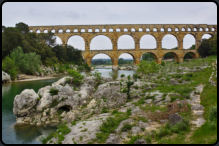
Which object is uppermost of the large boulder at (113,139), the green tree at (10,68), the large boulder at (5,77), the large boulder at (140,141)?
the green tree at (10,68)

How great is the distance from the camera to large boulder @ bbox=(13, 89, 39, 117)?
9.27 meters

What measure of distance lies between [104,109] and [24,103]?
165 inches

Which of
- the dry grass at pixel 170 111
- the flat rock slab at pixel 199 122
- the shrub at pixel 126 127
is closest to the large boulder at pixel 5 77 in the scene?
the dry grass at pixel 170 111

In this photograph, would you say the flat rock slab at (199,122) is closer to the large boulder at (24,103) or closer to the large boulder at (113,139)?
the large boulder at (113,139)

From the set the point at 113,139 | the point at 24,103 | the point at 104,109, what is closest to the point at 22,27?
the point at 24,103

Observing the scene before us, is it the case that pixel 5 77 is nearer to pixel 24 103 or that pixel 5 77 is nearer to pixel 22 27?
pixel 24 103

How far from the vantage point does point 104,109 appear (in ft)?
28.9

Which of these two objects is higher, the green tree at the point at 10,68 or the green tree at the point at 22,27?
the green tree at the point at 22,27

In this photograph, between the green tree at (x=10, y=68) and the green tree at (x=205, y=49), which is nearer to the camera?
the green tree at (x=10, y=68)

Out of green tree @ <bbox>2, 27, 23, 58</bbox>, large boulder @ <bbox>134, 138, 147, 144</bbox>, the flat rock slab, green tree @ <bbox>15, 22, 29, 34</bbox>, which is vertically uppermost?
green tree @ <bbox>15, 22, 29, 34</bbox>

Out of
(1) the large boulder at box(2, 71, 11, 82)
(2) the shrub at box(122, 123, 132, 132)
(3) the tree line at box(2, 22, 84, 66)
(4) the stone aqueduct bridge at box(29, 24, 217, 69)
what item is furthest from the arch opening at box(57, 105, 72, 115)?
(4) the stone aqueduct bridge at box(29, 24, 217, 69)

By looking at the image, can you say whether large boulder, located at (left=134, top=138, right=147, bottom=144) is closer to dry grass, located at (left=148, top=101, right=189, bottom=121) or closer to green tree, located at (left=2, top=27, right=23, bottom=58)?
dry grass, located at (left=148, top=101, right=189, bottom=121)

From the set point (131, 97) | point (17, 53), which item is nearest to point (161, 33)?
point (17, 53)

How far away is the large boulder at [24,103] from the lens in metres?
9.27
